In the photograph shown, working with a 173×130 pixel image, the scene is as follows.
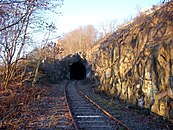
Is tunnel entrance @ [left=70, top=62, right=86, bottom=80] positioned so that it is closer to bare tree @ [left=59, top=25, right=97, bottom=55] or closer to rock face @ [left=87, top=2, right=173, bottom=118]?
bare tree @ [left=59, top=25, right=97, bottom=55]

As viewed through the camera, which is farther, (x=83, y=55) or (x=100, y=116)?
(x=83, y=55)

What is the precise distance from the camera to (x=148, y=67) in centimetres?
1072

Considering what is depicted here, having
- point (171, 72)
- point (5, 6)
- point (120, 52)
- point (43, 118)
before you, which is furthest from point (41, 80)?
point (5, 6)

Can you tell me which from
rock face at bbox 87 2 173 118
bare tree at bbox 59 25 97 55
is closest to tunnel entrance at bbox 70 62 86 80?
bare tree at bbox 59 25 97 55

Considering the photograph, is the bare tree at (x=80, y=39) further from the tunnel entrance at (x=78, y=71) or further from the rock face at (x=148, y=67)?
the rock face at (x=148, y=67)

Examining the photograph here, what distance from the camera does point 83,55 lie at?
45875 millimetres

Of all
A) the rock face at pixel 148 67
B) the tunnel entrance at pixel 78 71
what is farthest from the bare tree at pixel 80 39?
the rock face at pixel 148 67

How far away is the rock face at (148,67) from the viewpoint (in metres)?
9.31

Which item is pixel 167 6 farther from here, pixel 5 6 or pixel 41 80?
pixel 41 80

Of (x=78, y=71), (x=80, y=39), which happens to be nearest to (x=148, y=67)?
(x=78, y=71)

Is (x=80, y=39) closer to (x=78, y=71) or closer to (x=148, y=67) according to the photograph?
(x=78, y=71)

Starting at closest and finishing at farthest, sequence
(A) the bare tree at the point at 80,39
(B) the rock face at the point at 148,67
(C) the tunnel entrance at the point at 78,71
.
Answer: (B) the rock face at the point at 148,67
(C) the tunnel entrance at the point at 78,71
(A) the bare tree at the point at 80,39

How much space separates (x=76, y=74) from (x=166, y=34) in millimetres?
44133

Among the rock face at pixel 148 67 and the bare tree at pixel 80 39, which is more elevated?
the bare tree at pixel 80 39
